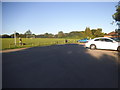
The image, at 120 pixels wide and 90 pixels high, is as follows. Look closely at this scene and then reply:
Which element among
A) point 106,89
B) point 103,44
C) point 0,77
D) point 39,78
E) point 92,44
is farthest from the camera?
point 92,44

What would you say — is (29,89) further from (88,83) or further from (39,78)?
(88,83)

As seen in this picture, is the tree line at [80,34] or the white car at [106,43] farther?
the tree line at [80,34]

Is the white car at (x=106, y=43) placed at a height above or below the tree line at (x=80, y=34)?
below

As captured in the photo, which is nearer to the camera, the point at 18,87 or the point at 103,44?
the point at 18,87

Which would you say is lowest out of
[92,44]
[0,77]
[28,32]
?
[0,77]

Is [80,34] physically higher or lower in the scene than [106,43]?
higher

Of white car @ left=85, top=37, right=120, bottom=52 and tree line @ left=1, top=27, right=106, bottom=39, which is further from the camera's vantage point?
tree line @ left=1, top=27, right=106, bottom=39

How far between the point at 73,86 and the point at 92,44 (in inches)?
361

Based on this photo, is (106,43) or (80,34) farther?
(80,34)

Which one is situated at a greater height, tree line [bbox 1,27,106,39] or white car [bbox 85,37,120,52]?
tree line [bbox 1,27,106,39]

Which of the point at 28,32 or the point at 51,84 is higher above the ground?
the point at 28,32

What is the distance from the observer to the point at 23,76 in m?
3.60

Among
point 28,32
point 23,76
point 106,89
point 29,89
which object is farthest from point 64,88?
point 28,32

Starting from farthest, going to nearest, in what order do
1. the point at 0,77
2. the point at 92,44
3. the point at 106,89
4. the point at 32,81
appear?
the point at 92,44, the point at 0,77, the point at 32,81, the point at 106,89
